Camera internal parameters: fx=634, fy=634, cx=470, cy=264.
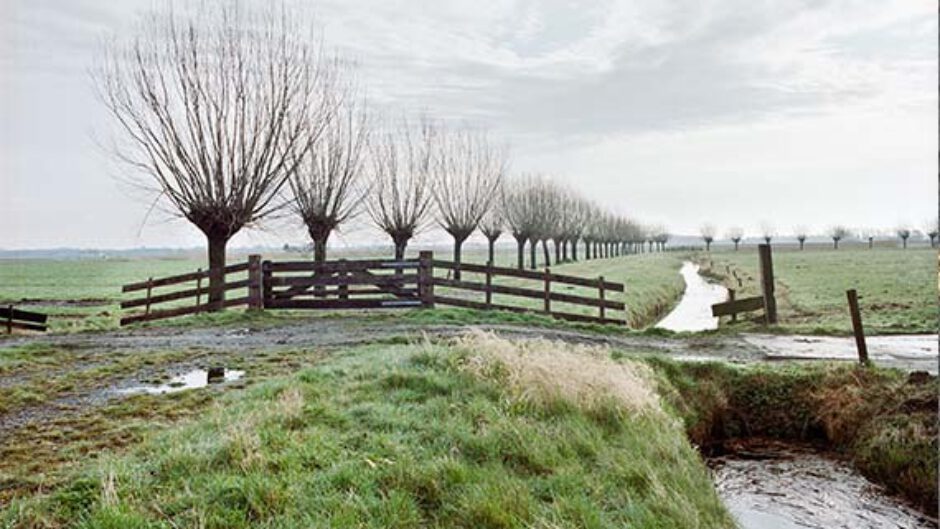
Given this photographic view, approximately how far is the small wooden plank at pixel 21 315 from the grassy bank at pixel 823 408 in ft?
42.5

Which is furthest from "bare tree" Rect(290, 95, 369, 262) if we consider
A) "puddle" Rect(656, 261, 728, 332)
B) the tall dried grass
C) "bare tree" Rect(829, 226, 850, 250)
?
"bare tree" Rect(829, 226, 850, 250)

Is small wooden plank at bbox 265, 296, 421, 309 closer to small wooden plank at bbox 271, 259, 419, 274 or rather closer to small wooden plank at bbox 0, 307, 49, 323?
small wooden plank at bbox 271, 259, 419, 274

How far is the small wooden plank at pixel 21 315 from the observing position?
1356cm

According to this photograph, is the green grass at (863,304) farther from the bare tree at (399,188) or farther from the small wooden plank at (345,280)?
the bare tree at (399,188)

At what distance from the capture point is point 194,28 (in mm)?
16797

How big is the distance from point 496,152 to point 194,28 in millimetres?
20089

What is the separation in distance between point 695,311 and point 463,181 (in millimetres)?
13970

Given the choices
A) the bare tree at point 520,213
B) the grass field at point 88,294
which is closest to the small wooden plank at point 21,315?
the grass field at point 88,294

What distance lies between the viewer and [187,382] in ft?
25.7

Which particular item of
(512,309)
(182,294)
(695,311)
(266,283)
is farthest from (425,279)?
(695,311)

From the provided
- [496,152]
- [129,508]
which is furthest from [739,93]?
[496,152]

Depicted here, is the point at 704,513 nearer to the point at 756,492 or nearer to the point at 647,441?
the point at 647,441

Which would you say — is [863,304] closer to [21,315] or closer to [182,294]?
[182,294]

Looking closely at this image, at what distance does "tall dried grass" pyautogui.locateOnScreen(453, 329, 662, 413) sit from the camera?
6.45 metres
